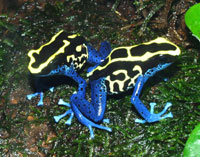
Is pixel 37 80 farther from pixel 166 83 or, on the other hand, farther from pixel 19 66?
pixel 166 83

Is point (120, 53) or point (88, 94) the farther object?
point (88, 94)

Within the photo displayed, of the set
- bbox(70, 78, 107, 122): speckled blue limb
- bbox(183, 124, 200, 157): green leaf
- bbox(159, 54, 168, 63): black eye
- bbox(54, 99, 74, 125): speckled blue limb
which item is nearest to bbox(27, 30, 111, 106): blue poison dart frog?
bbox(70, 78, 107, 122): speckled blue limb

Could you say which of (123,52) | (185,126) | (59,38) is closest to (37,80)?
(59,38)

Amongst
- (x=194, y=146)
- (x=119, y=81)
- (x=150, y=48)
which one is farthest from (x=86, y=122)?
(x=194, y=146)

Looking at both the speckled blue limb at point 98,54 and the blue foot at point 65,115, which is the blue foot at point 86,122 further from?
the speckled blue limb at point 98,54

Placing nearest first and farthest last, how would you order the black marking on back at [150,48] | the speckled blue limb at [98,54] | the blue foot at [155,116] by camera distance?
the black marking on back at [150,48]
the blue foot at [155,116]
the speckled blue limb at [98,54]

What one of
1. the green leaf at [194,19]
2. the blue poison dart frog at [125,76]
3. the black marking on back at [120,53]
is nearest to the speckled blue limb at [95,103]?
the blue poison dart frog at [125,76]

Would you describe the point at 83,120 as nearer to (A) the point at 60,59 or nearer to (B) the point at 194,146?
(A) the point at 60,59
